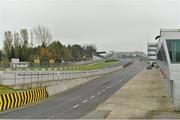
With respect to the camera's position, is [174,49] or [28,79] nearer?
[174,49]

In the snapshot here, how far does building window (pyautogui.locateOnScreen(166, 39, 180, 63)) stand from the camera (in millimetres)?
31688

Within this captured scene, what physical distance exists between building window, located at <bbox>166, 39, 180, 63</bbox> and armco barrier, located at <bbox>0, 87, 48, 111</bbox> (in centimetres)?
1281

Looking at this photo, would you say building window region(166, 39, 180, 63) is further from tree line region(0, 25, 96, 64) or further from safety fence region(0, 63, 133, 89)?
tree line region(0, 25, 96, 64)

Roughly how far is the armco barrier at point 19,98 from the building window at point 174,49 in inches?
504

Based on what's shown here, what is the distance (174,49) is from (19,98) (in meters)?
13.2

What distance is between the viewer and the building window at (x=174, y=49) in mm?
31688

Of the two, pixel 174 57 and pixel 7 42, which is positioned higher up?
pixel 7 42

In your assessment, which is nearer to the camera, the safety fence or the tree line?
the safety fence

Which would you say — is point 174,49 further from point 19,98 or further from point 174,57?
point 19,98

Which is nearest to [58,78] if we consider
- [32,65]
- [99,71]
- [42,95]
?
[42,95]

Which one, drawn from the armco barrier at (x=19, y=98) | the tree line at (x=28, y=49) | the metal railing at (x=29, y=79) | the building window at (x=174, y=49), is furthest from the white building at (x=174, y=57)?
the tree line at (x=28, y=49)

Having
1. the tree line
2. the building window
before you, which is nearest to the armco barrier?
the building window

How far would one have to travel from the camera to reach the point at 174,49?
31719 mm

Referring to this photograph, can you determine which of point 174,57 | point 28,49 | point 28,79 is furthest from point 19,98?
point 28,49
